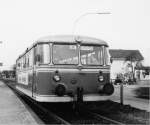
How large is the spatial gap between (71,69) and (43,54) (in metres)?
1.09

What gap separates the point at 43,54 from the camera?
461 inches

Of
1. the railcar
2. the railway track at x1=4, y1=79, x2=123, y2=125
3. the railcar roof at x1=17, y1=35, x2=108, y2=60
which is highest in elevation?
the railcar roof at x1=17, y1=35, x2=108, y2=60

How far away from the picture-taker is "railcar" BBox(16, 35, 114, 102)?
11.4 metres

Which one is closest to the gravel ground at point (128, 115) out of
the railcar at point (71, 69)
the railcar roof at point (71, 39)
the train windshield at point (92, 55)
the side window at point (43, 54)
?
the railcar at point (71, 69)

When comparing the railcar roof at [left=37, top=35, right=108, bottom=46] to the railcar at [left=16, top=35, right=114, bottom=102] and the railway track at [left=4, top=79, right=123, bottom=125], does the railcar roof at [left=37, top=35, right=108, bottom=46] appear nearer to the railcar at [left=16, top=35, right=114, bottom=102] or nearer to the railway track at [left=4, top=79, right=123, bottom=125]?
the railcar at [left=16, top=35, right=114, bottom=102]

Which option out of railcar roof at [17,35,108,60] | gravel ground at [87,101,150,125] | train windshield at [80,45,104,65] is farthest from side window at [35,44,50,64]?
gravel ground at [87,101,150,125]

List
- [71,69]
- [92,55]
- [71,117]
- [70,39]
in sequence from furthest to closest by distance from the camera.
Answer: [92,55]
[70,39]
[71,117]
[71,69]

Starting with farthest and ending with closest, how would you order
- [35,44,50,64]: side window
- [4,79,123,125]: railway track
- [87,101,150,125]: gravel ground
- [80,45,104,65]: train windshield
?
[80,45,104,65]: train windshield < [35,44,50,64]: side window < [87,101,150,125]: gravel ground < [4,79,123,125]: railway track

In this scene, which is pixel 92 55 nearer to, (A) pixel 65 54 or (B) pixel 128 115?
(A) pixel 65 54

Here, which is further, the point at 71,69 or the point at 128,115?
the point at 128,115

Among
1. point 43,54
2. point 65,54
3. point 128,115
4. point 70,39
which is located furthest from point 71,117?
point 70,39

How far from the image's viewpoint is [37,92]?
38.2 feet

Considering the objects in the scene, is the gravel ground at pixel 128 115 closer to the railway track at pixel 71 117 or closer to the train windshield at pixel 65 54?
the railway track at pixel 71 117

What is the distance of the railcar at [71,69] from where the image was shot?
1135 centimetres
